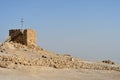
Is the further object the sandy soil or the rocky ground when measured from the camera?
the rocky ground

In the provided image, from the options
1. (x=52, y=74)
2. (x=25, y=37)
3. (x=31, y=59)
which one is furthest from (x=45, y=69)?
(x=25, y=37)

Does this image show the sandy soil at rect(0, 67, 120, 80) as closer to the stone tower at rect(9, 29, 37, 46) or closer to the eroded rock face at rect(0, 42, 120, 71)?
the eroded rock face at rect(0, 42, 120, 71)

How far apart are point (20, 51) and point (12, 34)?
426cm

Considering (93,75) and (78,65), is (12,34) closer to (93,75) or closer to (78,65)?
(78,65)

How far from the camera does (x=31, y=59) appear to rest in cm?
2620

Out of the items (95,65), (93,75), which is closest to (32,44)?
(95,65)

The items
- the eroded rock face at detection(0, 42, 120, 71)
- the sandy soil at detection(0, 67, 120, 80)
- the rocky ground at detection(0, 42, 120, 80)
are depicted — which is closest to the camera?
the sandy soil at detection(0, 67, 120, 80)

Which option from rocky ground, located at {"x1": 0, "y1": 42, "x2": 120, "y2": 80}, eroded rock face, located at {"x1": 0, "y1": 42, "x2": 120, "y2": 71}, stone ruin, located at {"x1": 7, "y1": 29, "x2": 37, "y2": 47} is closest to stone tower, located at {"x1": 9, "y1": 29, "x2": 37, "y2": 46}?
stone ruin, located at {"x1": 7, "y1": 29, "x2": 37, "y2": 47}

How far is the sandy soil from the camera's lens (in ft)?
71.2

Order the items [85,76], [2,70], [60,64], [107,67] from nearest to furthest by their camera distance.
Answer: [2,70] → [85,76] → [60,64] → [107,67]

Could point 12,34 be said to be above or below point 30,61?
above

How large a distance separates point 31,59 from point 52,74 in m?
3.19

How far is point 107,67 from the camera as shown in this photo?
94.5 feet

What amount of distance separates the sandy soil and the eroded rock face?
88 cm
